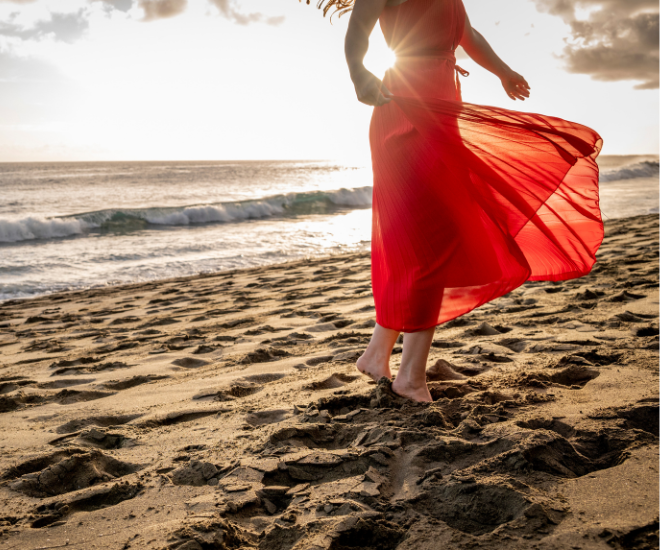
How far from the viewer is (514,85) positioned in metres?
2.23

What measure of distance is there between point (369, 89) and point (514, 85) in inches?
36.1

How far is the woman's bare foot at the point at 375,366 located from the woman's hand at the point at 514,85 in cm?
135

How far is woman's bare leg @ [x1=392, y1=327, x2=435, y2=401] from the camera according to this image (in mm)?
1882

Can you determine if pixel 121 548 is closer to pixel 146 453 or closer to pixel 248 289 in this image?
pixel 146 453

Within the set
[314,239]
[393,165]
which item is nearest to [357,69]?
[393,165]

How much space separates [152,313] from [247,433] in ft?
9.75

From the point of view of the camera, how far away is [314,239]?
10000 mm

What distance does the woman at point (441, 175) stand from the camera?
5.81ft

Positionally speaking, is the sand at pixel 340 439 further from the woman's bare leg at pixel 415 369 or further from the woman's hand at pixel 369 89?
the woman's hand at pixel 369 89

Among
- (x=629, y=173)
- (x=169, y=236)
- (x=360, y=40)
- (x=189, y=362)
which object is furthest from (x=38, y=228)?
(x=629, y=173)

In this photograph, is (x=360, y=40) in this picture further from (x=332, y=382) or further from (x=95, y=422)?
(x=95, y=422)

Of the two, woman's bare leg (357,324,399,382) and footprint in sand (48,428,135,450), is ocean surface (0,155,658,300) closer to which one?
footprint in sand (48,428,135,450)

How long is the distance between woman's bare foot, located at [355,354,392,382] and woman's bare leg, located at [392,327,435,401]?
0.17 metres

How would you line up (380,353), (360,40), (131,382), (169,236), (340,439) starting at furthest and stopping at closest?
1. (169,236)
2. (131,382)
3. (380,353)
4. (360,40)
5. (340,439)
